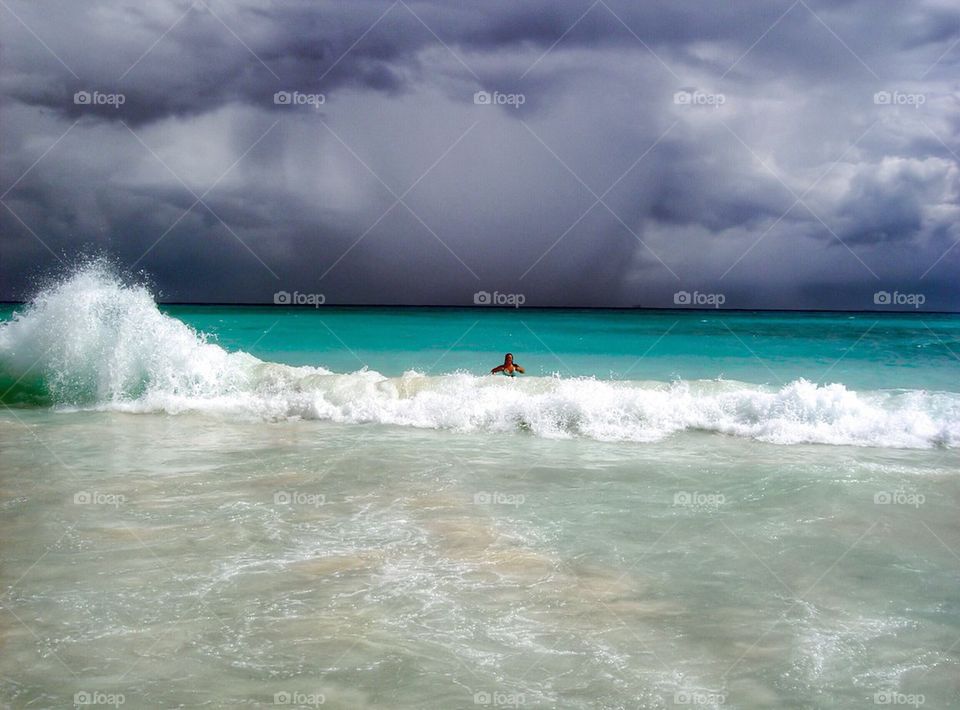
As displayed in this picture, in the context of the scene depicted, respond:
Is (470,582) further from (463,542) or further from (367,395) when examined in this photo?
(367,395)

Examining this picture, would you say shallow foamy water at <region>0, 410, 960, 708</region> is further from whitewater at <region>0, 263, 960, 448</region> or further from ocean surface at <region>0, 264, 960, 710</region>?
whitewater at <region>0, 263, 960, 448</region>

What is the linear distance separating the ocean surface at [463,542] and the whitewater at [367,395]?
2.9 inches

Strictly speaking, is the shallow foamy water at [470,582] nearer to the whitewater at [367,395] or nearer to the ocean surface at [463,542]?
the ocean surface at [463,542]

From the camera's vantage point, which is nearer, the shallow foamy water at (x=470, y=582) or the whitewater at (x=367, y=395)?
the shallow foamy water at (x=470, y=582)

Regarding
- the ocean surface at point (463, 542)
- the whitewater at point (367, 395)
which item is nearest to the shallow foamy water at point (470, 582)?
the ocean surface at point (463, 542)

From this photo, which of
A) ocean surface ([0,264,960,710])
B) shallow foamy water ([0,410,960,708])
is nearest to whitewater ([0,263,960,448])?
ocean surface ([0,264,960,710])

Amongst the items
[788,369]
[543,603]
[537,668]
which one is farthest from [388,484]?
[788,369]

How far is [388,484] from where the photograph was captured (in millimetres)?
9164

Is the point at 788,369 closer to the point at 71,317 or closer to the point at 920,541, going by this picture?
the point at 920,541

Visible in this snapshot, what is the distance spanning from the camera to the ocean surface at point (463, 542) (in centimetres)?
463

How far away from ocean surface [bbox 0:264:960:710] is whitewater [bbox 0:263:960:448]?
72 mm

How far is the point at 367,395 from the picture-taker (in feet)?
51.3

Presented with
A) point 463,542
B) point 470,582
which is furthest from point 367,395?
point 470,582

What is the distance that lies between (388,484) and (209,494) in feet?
6.61
